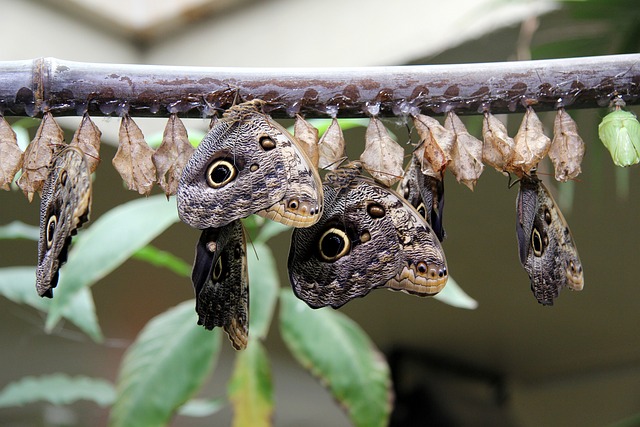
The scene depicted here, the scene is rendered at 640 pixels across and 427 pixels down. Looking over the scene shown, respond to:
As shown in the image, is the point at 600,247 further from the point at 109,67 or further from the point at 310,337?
the point at 109,67

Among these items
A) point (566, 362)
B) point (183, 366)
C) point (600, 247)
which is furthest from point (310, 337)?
point (566, 362)

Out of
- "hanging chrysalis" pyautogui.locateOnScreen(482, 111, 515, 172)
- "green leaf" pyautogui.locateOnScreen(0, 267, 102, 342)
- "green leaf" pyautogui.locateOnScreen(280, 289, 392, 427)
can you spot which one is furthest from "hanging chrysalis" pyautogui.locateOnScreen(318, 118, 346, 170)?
"green leaf" pyautogui.locateOnScreen(0, 267, 102, 342)

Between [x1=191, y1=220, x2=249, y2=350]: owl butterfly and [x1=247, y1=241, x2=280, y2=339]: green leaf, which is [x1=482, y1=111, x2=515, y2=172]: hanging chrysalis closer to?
[x1=191, y1=220, x2=249, y2=350]: owl butterfly

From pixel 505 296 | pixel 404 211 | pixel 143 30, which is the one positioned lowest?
pixel 505 296

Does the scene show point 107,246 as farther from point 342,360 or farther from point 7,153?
point 7,153

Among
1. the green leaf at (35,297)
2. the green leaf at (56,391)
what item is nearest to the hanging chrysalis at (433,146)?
the green leaf at (35,297)

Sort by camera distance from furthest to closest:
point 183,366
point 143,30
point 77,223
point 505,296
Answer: point 505,296
point 143,30
point 183,366
point 77,223
